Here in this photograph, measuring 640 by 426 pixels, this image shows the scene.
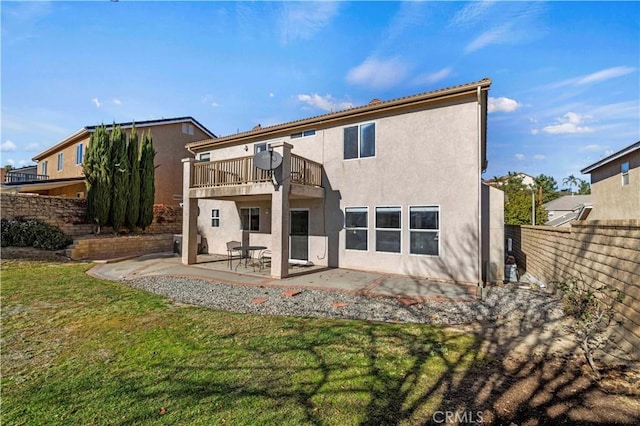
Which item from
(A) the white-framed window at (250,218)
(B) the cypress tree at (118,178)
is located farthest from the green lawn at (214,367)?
(B) the cypress tree at (118,178)

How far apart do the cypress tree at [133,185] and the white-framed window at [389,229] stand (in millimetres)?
14094

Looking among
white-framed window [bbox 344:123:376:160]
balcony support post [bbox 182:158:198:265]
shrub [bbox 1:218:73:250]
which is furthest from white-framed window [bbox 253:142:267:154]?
shrub [bbox 1:218:73:250]

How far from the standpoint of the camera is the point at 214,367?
3.86m

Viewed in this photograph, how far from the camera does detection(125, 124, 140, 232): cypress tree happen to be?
16.9 metres

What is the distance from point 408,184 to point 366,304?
4.82 metres

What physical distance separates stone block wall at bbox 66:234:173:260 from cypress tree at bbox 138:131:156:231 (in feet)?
6.90

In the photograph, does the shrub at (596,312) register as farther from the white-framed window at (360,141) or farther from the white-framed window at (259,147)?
the white-framed window at (259,147)

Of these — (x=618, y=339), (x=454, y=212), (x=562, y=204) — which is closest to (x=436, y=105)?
(x=454, y=212)

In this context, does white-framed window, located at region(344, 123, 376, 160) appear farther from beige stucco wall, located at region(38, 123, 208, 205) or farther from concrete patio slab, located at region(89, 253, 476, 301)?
beige stucco wall, located at region(38, 123, 208, 205)

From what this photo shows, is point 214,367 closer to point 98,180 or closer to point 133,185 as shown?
point 98,180

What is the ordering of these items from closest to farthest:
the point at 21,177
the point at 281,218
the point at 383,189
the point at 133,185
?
1. the point at 281,218
2. the point at 383,189
3. the point at 133,185
4. the point at 21,177

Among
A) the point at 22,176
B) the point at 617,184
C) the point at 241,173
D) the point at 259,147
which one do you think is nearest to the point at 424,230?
the point at 241,173

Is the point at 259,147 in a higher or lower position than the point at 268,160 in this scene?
higher

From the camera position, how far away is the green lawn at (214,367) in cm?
296
